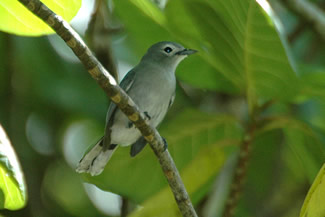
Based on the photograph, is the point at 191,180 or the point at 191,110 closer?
the point at 191,180

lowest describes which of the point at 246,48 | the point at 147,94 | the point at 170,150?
the point at 170,150

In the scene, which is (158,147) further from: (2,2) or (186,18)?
(186,18)

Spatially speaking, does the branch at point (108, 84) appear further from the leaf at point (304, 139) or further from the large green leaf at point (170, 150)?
the leaf at point (304, 139)

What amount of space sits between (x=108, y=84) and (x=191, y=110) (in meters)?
1.07

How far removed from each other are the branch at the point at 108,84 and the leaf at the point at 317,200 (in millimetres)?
284

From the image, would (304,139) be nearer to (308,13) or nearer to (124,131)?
(308,13)

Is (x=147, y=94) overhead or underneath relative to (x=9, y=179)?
underneath

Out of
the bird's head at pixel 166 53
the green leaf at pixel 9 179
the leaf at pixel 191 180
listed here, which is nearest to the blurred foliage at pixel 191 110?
the leaf at pixel 191 180

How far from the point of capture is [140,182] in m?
1.91

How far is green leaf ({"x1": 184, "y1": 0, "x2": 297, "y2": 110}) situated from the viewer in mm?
1626

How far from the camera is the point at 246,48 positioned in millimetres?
1833

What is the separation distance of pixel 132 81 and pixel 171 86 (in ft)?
0.40

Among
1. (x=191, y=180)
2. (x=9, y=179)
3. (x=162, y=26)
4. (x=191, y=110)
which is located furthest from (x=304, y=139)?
(x=9, y=179)

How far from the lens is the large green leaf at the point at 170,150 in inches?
72.4
